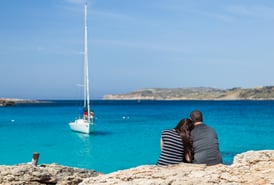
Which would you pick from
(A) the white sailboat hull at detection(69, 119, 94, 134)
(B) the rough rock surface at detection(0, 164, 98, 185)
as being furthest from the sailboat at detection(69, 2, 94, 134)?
(B) the rough rock surface at detection(0, 164, 98, 185)

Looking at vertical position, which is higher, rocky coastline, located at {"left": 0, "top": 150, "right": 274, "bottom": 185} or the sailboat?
the sailboat

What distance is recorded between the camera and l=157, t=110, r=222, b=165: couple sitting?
801 centimetres

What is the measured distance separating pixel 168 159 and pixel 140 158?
25.8 m

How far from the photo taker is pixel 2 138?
49.7 meters

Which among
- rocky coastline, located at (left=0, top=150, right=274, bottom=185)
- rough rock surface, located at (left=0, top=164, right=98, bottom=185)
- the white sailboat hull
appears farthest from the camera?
the white sailboat hull

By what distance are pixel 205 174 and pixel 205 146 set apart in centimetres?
207

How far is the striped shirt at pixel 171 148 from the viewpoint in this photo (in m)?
8.00

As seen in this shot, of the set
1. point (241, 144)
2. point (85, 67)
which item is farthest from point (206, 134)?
point (85, 67)

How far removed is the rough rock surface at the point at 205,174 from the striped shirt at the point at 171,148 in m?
1.48

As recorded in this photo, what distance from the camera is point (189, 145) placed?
814 cm

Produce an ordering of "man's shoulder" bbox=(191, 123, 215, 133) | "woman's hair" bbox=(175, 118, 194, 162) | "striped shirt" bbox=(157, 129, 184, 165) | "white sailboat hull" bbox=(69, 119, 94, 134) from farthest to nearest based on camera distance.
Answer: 1. "white sailboat hull" bbox=(69, 119, 94, 134)
2. "man's shoulder" bbox=(191, 123, 215, 133)
3. "woman's hair" bbox=(175, 118, 194, 162)
4. "striped shirt" bbox=(157, 129, 184, 165)

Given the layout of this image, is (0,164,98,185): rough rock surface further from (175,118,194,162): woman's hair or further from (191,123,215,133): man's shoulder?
(191,123,215,133): man's shoulder

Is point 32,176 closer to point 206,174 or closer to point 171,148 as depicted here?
point 171,148

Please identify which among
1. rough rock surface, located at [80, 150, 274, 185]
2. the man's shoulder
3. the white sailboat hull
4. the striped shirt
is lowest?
rough rock surface, located at [80, 150, 274, 185]
